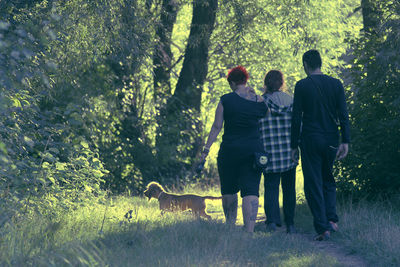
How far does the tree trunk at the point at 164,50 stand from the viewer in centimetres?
1341

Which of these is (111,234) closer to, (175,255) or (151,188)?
(175,255)

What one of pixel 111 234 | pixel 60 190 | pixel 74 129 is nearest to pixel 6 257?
pixel 111 234

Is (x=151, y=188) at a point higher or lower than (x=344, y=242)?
higher

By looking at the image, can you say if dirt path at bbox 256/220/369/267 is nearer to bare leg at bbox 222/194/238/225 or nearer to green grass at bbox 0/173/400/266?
green grass at bbox 0/173/400/266

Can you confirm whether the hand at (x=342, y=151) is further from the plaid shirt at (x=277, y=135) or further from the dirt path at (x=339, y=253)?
the dirt path at (x=339, y=253)

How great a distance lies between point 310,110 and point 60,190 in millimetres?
3482

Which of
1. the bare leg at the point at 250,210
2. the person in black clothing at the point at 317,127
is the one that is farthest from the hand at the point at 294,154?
the bare leg at the point at 250,210

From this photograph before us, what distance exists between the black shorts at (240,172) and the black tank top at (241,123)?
3.1 inches

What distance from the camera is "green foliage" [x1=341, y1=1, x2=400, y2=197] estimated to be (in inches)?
366

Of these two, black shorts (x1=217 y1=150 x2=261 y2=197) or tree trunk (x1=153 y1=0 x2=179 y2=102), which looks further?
tree trunk (x1=153 y1=0 x2=179 y2=102)

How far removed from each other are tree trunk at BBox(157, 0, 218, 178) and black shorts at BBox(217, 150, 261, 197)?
253 inches

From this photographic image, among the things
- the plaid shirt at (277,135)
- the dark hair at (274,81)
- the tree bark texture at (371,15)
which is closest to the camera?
the plaid shirt at (277,135)

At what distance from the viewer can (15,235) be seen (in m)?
5.83

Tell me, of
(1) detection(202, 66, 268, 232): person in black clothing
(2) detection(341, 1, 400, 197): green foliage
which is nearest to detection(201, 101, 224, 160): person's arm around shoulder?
(1) detection(202, 66, 268, 232): person in black clothing
